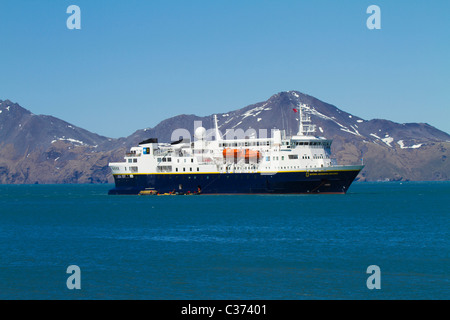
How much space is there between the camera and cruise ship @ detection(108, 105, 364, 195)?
294 feet

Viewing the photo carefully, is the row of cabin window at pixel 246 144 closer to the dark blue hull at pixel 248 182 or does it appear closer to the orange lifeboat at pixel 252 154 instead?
the orange lifeboat at pixel 252 154

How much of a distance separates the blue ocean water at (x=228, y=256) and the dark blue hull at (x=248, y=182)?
2566 centimetres

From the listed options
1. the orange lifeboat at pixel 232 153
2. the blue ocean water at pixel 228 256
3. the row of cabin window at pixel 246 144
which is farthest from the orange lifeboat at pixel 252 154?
the blue ocean water at pixel 228 256

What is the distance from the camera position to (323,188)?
91312 millimetres

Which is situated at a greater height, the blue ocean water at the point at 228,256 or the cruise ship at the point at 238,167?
the cruise ship at the point at 238,167

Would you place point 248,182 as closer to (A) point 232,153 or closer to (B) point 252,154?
(B) point 252,154

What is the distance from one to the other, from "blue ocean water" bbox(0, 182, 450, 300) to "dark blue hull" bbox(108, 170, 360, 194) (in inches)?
1010

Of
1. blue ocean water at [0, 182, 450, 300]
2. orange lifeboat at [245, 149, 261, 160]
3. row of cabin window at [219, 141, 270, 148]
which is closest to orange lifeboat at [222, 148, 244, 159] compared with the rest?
orange lifeboat at [245, 149, 261, 160]

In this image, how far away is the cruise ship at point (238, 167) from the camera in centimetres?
8956

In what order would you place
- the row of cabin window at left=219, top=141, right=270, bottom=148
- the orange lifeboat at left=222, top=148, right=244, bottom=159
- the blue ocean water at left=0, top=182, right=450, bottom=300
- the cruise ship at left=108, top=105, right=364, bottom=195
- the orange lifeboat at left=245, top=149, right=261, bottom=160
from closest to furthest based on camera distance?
the blue ocean water at left=0, top=182, right=450, bottom=300, the cruise ship at left=108, top=105, right=364, bottom=195, the orange lifeboat at left=245, top=149, right=261, bottom=160, the orange lifeboat at left=222, top=148, right=244, bottom=159, the row of cabin window at left=219, top=141, right=270, bottom=148

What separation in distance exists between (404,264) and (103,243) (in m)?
21.9

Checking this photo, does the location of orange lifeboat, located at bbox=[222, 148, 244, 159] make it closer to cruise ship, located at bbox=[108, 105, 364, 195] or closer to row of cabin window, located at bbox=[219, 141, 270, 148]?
cruise ship, located at bbox=[108, 105, 364, 195]
